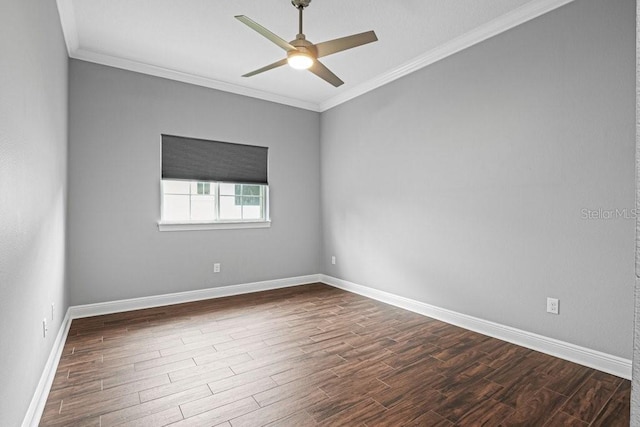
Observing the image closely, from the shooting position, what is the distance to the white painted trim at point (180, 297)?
3.65 metres

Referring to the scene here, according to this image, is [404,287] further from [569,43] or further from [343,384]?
[569,43]

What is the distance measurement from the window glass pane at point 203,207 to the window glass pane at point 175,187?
0.49 ft

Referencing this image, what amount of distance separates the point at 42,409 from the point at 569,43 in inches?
172

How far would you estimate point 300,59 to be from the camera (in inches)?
102

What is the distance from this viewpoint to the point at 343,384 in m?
2.27

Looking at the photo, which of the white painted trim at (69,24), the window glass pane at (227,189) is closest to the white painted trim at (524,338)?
the window glass pane at (227,189)

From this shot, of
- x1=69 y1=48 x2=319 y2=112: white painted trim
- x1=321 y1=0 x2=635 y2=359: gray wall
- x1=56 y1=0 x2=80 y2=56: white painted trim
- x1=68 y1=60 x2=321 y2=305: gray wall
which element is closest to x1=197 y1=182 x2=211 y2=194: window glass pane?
x1=68 y1=60 x2=321 y2=305: gray wall

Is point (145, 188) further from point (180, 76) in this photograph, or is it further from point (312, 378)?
point (312, 378)

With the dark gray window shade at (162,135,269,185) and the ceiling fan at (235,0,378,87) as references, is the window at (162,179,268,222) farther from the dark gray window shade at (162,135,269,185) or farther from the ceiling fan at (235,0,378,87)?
the ceiling fan at (235,0,378,87)

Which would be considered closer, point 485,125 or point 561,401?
point 561,401

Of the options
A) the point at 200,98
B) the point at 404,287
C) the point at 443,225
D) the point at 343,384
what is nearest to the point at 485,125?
the point at 443,225

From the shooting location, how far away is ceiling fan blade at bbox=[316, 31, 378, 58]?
2318mm

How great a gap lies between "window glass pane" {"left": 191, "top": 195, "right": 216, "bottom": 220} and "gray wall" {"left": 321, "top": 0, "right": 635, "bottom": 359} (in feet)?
7.10

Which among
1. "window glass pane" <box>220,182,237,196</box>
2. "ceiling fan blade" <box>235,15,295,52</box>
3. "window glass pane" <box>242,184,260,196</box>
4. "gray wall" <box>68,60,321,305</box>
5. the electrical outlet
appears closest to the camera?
"ceiling fan blade" <box>235,15,295,52</box>
